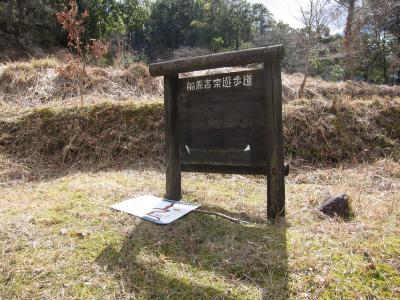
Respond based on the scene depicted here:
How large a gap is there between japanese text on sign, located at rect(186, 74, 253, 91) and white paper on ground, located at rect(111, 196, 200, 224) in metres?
1.27

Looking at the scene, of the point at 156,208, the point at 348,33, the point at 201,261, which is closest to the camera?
the point at 201,261

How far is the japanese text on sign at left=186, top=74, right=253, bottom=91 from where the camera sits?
120 inches

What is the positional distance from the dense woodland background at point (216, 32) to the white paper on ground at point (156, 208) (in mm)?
6942

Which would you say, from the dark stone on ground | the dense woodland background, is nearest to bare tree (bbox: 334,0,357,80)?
the dense woodland background

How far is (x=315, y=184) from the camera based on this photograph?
13.6 feet

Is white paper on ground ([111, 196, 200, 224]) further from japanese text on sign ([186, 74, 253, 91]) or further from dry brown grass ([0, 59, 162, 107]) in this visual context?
dry brown grass ([0, 59, 162, 107])

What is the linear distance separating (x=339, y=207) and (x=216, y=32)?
30.9 metres

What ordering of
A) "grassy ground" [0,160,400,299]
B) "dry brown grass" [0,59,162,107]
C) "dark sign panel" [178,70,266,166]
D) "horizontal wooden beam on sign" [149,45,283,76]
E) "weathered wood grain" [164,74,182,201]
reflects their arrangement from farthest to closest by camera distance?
1. "dry brown grass" [0,59,162,107]
2. "weathered wood grain" [164,74,182,201]
3. "dark sign panel" [178,70,266,166]
4. "horizontal wooden beam on sign" [149,45,283,76]
5. "grassy ground" [0,160,400,299]

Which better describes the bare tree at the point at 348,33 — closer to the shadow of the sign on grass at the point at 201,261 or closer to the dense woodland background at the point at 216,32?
the dense woodland background at the point at 216,32

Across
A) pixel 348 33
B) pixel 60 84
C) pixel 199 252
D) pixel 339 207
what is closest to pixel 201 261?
pixel 199 252

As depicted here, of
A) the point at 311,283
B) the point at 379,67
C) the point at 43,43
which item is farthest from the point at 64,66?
the point at 379,67

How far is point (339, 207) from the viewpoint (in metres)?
2.85

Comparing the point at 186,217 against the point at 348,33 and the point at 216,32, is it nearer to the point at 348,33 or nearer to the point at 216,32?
the point at 348,33

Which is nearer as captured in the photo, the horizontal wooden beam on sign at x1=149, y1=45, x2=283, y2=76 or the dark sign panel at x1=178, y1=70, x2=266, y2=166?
the horizontal wooden beam on sign at x1=149, y1=45, x2=283, y2=76
